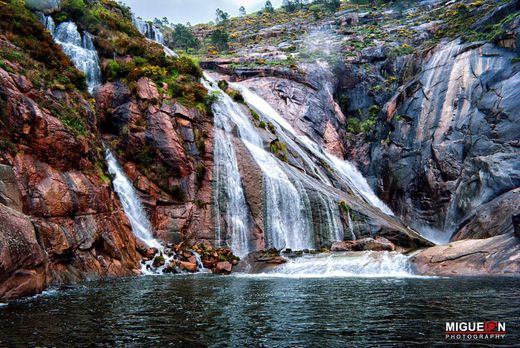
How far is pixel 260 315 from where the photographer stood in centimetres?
1007

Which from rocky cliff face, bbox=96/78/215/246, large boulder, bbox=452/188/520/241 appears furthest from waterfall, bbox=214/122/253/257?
large boulder, bbox=452/188/520/241

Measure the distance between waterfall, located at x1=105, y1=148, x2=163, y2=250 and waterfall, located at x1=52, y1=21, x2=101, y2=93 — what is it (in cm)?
904

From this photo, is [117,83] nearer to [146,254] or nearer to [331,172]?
[146,254]

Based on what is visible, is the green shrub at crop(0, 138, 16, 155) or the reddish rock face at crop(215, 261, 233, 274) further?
the reddish rock face at crop(215, 261, 233, 274)

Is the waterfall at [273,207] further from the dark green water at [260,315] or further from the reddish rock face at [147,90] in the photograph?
the dark green water at [260,315]

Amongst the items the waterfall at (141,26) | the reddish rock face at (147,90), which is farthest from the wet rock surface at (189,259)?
the waterfall at (141,26)

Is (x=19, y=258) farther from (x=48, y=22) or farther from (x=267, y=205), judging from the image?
(x=48, y=22)

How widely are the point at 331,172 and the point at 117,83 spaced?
23.3m

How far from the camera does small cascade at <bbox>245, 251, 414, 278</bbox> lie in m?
20.5

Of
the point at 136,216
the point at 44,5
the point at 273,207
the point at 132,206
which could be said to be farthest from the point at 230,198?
the point at 44,5

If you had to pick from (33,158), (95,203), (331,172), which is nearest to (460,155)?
(331,172)

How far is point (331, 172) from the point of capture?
40.4 metres

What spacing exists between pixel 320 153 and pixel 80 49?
28611mm

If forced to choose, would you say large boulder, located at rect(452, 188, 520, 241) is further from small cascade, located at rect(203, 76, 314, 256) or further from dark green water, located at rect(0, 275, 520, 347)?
small cascade, located at rect(203, 76, 314, 256)
